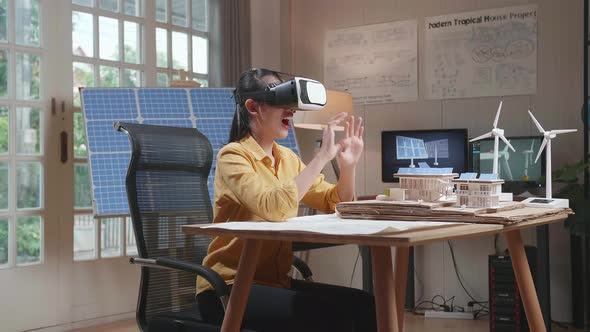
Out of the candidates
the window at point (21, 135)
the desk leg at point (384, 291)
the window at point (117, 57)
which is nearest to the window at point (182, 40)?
the window at point (117, 57)

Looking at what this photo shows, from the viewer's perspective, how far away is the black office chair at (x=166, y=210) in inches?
79.4

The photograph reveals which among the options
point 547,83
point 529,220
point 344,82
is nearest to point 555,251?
point 547,83

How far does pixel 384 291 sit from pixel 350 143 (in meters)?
0.50

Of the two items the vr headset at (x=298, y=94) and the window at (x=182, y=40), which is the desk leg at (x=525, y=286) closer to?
the vr headset at (x=298, y=94)

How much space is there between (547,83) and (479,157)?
62 centimetres

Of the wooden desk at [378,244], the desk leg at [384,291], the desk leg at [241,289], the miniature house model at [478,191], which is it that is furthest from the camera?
the miniature house model at [478,191]

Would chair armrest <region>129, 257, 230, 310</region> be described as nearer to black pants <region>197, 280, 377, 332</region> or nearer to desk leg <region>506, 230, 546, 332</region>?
black pants <region>197, 280, 377, 332</region>

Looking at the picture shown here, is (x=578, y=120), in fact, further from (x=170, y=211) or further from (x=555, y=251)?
(x=170, y=211)

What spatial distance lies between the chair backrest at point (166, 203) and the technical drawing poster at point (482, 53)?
273 centimetres

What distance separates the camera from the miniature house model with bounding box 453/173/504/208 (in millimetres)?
1679

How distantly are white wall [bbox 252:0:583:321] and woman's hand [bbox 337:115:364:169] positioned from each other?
2.73 metres

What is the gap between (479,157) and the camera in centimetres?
427

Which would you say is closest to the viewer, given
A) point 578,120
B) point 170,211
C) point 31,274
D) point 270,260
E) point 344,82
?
point 270,260

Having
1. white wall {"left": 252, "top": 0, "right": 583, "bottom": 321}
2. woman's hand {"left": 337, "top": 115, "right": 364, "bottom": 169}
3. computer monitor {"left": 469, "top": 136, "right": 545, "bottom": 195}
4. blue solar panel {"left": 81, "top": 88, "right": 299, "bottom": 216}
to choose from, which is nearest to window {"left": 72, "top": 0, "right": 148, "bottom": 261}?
blue solar panel {"left": 81, "top": 88, "right": 299, "bottom": 216}
